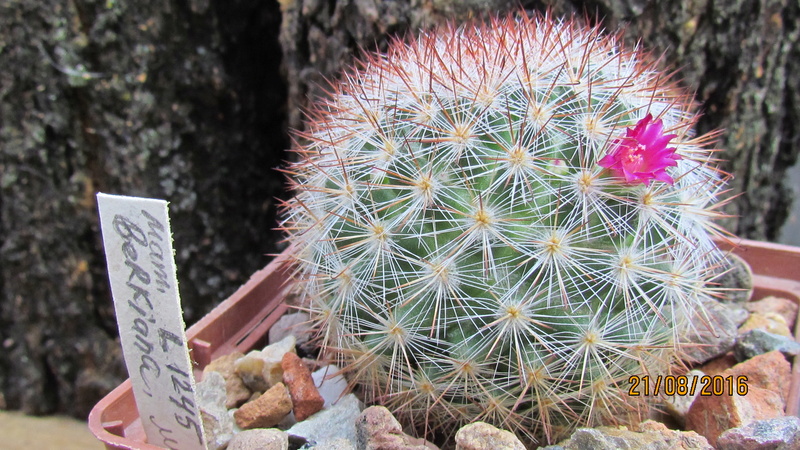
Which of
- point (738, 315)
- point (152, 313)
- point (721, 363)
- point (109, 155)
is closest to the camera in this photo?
point (152, 313)

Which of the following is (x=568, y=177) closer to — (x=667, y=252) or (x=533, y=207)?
(x=533, y=207)

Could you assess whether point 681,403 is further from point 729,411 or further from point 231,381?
point 231,381

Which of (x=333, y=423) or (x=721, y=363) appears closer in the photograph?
(x=333, y=423)

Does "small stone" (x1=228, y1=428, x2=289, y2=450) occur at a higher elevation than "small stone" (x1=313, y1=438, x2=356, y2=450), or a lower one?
lower

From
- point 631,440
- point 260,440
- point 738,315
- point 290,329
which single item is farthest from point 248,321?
point 738,315

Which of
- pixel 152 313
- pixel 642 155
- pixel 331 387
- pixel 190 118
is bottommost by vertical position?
pixel 331 387

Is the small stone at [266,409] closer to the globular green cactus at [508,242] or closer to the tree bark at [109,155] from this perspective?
the globular green cactus at [508,242]

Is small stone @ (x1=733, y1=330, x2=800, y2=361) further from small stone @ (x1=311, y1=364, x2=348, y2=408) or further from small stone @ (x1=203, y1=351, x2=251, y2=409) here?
small stone @ (x1=203, y1=351, x2=251, y2=409)
